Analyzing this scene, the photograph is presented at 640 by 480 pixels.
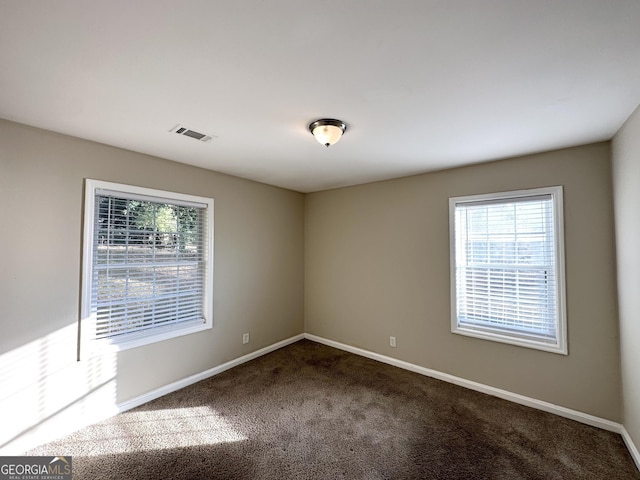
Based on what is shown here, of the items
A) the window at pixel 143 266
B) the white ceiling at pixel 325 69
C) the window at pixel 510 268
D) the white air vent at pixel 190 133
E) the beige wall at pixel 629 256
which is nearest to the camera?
the white ceiling at pixel 325 69

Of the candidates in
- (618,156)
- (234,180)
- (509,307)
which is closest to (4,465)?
(234,180)

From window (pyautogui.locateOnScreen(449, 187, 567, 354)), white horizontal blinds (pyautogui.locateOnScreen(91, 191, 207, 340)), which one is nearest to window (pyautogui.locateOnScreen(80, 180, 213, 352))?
white horizontal blinds (pyautogui.locateOnScreen(91, 191, 207, 340))

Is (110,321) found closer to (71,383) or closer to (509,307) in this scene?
(71,383)

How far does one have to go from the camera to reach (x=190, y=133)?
2.27 m

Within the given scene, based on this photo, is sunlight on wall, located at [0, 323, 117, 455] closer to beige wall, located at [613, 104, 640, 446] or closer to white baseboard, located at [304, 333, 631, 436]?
white baseboard, located at [304, 333, 631, 436]

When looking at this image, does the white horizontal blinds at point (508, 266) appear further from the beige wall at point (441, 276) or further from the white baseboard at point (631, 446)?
the white baseboard at point (631, 446)

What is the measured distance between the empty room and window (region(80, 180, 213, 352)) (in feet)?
0.06

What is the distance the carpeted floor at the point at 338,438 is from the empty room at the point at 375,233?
0.07ft

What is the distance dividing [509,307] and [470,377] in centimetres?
88

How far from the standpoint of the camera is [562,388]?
2.51 m

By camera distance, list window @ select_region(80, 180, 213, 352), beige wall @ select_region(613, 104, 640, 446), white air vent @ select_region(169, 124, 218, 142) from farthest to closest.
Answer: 1. window @ select_region(80, 180, 213, 352)
2. white air vent @ select_region(169, 124, 218, 142)
3. beige wall @ select_region(613, 104, 640, 446)

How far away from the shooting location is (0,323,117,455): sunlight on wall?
201 centimetres

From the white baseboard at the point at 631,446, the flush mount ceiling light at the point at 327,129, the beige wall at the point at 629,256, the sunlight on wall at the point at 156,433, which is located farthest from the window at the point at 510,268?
the sunlight on wall at the point at 156,433

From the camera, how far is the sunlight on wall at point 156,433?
6.90 feet
